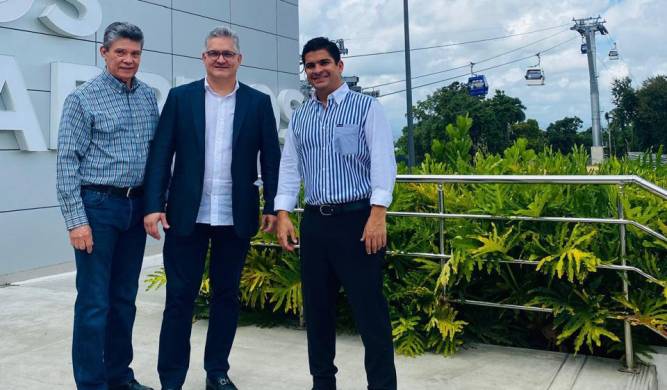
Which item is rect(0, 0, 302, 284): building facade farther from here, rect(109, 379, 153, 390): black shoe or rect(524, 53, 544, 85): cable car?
rect(524, 53, 544, 85): cable car

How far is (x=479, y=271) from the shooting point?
147 inches

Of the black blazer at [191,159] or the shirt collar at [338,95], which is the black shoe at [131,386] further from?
the shirt collar at [338,95]

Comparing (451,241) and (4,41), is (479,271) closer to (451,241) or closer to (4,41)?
(451,241)

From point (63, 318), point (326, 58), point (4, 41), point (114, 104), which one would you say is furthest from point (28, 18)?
point (326, 58)

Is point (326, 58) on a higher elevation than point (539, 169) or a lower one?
higher

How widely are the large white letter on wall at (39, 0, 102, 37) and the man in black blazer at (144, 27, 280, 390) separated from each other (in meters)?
5.66

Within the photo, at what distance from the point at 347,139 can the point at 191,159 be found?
2.49 ft

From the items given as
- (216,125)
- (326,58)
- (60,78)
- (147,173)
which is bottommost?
(147,173)

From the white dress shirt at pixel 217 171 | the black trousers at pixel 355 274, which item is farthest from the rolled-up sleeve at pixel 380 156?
the white dress shirt at pixel 217 171

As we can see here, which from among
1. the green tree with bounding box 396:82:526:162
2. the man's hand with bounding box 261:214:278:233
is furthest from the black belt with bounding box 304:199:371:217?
the green tree with bounding box 396:82:526:162

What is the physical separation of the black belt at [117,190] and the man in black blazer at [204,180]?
54 mm

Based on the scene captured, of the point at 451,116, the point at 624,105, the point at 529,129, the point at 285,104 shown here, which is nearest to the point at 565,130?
the point at 529,129

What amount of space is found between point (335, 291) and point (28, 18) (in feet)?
21.2

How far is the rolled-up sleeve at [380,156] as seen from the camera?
8.41ft
